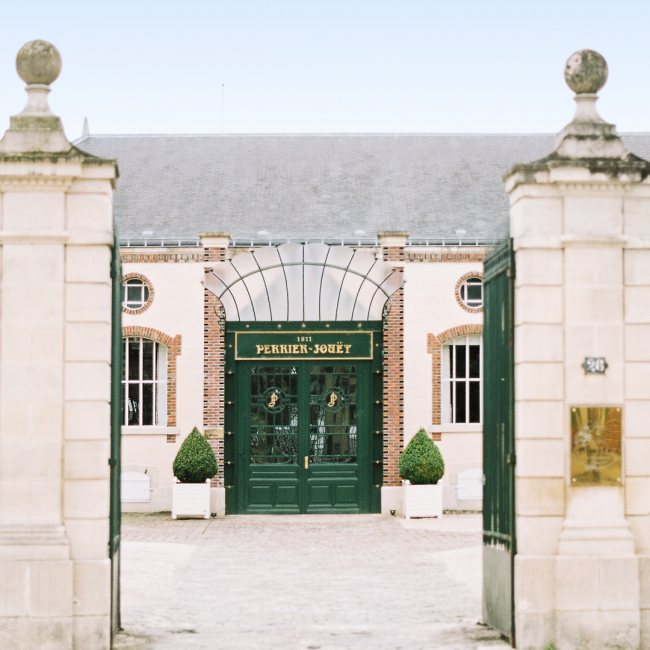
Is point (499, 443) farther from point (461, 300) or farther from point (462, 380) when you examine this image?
point (462, 380)

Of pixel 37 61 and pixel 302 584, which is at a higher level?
pixel 37 61

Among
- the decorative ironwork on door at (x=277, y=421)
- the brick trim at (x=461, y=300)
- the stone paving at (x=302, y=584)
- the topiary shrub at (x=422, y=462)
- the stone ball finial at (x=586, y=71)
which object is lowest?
the stone paving at (x=302, y=584)

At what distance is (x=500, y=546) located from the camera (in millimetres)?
7125

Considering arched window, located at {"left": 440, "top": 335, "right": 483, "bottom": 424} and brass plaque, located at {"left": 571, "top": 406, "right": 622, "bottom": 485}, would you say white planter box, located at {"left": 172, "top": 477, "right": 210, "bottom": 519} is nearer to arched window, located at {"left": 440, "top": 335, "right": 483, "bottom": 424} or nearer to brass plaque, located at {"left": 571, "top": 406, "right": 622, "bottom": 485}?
arched window, located at {"left": 440, "top": 335, "right": 483, "bottom": 424}

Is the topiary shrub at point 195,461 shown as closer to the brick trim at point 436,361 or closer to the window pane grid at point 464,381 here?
the brick trim at point 436,361

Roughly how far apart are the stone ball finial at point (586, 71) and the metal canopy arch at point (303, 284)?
933 centimetres

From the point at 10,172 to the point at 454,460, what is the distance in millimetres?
11857

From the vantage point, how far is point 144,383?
1733 cm

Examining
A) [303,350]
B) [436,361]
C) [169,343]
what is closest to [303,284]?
[303,350]

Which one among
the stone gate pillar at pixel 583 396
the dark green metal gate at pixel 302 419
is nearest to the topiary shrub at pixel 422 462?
the dark green metal gate at pixel 302 419

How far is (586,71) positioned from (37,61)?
3.92 metres

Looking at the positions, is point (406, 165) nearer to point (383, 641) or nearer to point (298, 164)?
point (298, 164)

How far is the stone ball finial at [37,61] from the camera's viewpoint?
687 cm

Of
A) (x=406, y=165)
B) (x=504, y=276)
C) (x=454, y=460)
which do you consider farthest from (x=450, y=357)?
(x=504, y=276)
